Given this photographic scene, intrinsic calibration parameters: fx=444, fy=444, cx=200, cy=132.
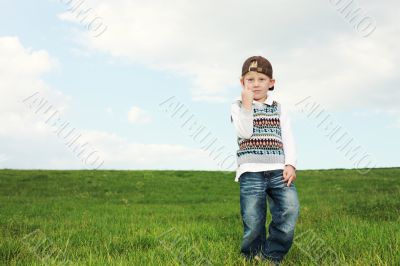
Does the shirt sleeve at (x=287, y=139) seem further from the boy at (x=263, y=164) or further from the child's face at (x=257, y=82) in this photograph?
the child's face at (x=257, y=82)

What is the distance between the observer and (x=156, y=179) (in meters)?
23.4

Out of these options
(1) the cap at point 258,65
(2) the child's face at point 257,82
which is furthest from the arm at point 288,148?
(1) the cap at point 258,65

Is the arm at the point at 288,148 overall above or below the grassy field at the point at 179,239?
above

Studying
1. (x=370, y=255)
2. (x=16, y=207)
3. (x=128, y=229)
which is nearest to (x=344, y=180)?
A: (x=16, y=207)

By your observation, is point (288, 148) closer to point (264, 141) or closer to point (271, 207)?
point (264, 141)

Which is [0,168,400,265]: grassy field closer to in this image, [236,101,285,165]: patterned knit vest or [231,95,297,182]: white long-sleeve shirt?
[231,95,297,182]: white long-sleeve shirt

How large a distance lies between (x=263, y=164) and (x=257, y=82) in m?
0.89

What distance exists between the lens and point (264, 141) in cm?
479

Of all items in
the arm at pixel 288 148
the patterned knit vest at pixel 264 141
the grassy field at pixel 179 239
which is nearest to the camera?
the arm at pixel 288 148

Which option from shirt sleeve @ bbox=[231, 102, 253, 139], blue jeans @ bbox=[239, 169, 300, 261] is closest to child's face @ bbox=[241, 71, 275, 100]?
shirt sleeve @ bbox=[231, 102, 253, 139]

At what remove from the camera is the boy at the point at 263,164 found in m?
4.69

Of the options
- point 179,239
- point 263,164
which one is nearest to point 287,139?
point 263,164

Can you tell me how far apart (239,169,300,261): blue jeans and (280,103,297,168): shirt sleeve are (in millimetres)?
177

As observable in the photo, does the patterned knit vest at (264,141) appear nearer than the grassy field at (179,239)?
Yes
